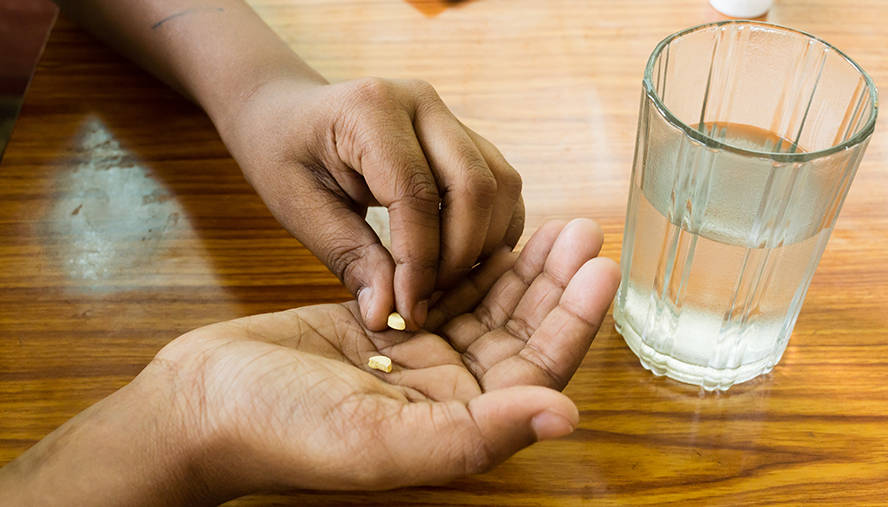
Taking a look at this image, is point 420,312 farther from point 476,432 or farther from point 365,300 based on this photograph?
point 476,432

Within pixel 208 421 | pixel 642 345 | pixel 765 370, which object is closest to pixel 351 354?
pixel 208 421

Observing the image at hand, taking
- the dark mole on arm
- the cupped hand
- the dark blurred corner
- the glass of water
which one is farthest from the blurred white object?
the dark blurred corner

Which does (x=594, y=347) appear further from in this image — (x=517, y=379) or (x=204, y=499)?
(x=204, y=499)

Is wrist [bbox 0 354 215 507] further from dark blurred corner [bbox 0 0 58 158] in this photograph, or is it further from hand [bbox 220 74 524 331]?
dark blurred corner [bbox 0 0 58 158]

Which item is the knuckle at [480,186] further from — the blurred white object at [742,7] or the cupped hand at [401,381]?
the blurred white object at [742,7]

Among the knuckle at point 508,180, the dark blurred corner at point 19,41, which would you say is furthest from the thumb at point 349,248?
the dark blurred corner at point 19,41
